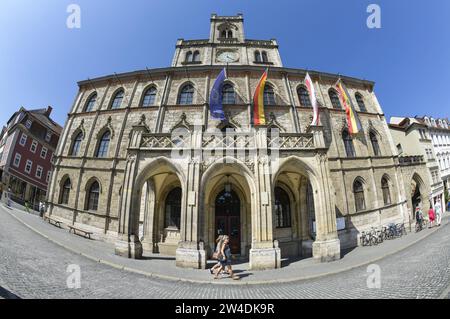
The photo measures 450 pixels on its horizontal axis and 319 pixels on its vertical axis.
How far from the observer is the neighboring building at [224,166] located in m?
9.13

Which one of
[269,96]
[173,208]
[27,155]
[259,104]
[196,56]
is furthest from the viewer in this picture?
[27,155]

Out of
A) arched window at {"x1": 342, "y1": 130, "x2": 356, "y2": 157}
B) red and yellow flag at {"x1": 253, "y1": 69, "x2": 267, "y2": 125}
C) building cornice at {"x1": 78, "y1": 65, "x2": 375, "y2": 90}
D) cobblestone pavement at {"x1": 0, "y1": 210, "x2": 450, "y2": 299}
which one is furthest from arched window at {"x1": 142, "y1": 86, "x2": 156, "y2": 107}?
arched window at {"x1": 342, "y1": 130, "x2": 356, "y2": 157}

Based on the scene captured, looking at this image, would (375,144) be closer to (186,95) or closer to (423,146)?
(423,146)

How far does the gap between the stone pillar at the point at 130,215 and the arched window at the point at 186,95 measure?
283 inches

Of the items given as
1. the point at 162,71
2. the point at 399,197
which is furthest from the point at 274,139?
the point at 399,197

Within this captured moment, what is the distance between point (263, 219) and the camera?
8570 mm

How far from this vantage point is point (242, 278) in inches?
275

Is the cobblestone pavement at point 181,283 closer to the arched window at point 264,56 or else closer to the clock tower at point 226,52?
the clock tower at point 226,52

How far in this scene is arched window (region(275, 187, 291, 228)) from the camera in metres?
12.1

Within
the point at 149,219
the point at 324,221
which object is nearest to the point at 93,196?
the point at 149,219

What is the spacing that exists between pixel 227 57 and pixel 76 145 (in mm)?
17796

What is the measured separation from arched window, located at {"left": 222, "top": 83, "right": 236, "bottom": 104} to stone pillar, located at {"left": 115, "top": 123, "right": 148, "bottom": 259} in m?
8.72

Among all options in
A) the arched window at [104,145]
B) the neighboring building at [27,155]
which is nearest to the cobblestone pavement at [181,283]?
the arched window at [104,145]
